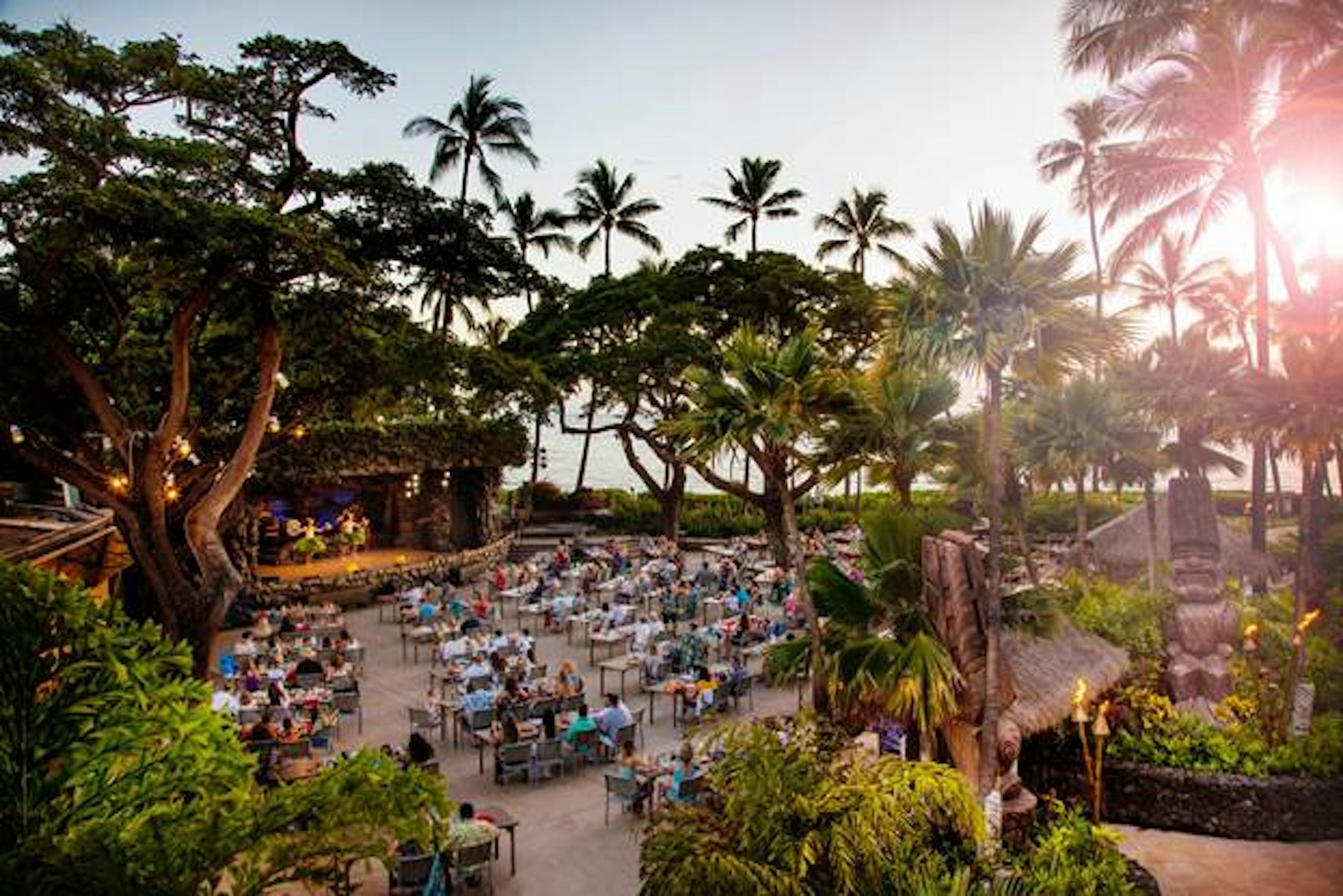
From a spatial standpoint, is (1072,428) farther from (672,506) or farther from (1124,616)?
(672,506)

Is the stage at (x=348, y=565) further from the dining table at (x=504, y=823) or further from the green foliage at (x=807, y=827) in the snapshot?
the green foliage at (x=807, y=827)

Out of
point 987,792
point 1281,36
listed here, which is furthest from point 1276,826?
point 1281,36

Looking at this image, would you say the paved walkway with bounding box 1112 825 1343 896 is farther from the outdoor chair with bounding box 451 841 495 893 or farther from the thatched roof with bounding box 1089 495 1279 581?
the thatched roof with bounding box 1089 495 1279 581

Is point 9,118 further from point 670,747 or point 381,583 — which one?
point 381,583

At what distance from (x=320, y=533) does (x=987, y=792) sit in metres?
27.2

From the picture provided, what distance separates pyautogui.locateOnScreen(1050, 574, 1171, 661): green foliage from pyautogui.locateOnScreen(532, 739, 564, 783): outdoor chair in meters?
7.55

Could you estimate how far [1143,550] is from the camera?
24.9 metres

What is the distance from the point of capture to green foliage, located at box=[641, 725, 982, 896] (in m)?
7.06

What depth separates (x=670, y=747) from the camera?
14445 mm

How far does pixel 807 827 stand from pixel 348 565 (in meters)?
24.7

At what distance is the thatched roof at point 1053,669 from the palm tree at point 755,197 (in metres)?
28.0

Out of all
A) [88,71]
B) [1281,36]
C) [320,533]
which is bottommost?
[320,533]

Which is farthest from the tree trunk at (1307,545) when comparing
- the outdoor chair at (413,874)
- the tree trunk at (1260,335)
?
the outdoor chair at (413,874)

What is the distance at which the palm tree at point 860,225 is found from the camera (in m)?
39.6
